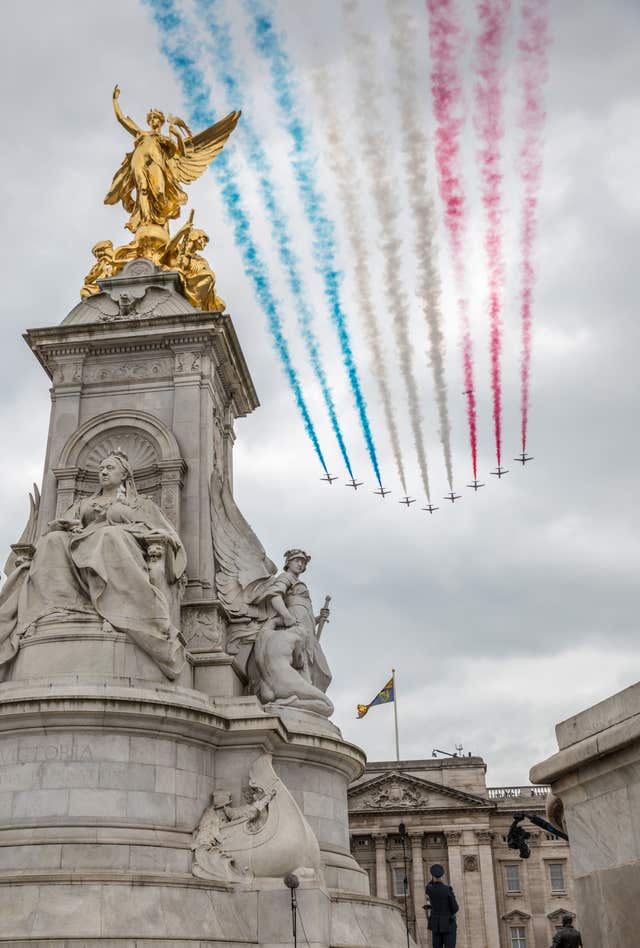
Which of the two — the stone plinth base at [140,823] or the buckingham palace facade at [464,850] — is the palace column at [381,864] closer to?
the buckingham palace facade at [464,850]

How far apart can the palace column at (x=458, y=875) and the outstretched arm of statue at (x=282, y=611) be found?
43901 millimetres

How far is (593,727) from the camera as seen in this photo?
7.06 meters

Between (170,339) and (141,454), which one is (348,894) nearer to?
(141,454)

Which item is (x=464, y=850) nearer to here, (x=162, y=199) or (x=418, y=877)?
(x=418, y=877)

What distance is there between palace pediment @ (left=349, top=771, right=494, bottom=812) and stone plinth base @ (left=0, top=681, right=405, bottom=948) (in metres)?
46.7

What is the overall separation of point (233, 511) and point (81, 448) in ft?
13.2

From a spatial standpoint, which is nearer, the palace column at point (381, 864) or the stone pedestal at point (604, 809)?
the stone pedestal at point (604, 809)

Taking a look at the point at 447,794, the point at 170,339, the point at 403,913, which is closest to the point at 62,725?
the point at 403,913

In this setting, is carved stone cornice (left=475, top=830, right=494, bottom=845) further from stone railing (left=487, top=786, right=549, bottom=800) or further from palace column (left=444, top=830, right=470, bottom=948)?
stone railing (left=487, top=786, right=549, bottom=800)

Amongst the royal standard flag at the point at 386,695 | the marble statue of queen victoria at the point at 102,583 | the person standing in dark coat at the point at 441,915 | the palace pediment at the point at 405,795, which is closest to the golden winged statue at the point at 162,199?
the marble statue of queen victoria at the point at 102,583

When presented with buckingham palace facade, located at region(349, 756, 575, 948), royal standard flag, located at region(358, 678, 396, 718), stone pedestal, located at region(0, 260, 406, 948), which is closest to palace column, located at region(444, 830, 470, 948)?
buckingham palace facade, located at region(349, 756, 575, 948)

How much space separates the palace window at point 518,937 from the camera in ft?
194

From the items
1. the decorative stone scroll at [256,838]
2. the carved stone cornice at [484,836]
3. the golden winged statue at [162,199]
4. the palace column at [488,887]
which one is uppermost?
the golden winged statue at [162,199]

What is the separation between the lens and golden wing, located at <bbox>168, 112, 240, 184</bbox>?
92.5 feet
